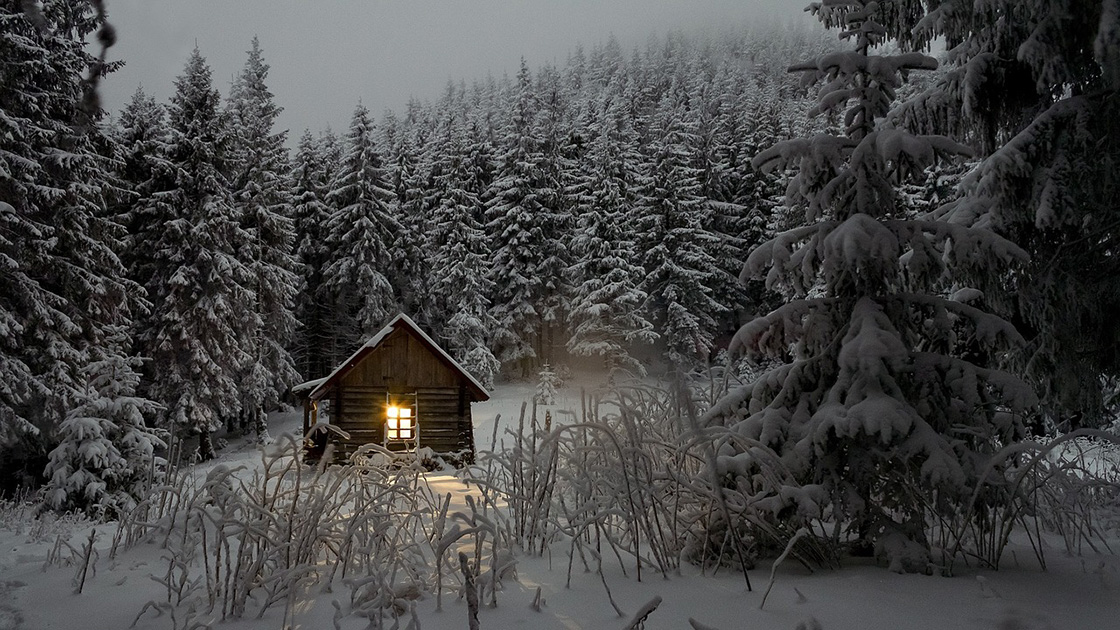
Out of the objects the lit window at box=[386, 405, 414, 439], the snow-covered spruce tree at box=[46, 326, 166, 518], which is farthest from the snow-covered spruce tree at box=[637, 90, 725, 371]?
the snow-covered spruce tree at box=[46, 326, 166, 518]

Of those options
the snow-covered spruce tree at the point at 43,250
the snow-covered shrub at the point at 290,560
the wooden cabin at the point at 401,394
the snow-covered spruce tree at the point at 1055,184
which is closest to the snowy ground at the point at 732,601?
the snow-covered shrub at the point at 290,560

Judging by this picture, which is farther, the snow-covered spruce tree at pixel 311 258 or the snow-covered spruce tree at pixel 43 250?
the snow-covered spruce tree at pixel 311 258

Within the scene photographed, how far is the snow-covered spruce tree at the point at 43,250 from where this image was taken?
12.2 meters

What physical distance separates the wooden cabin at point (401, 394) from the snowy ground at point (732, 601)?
46.9 ft

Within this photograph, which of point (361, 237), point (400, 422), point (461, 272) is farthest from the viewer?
point (461, 272)

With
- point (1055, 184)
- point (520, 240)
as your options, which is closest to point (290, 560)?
point (1055, 184)

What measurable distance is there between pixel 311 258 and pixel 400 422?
15.9 meters

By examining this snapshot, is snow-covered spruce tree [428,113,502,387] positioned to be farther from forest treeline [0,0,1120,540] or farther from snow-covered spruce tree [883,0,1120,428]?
snow-covered spruce tree [883,0,1120,428]

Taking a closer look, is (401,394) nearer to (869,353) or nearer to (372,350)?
(372,350)

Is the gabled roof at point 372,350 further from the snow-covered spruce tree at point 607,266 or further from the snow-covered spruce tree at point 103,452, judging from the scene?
the snow-covered spruce tree at point 607,266

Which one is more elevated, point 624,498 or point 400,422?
point 624,498

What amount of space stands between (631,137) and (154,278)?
85.1 ft

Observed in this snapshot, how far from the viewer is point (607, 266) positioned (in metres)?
29.6

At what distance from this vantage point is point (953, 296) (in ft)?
19.6
